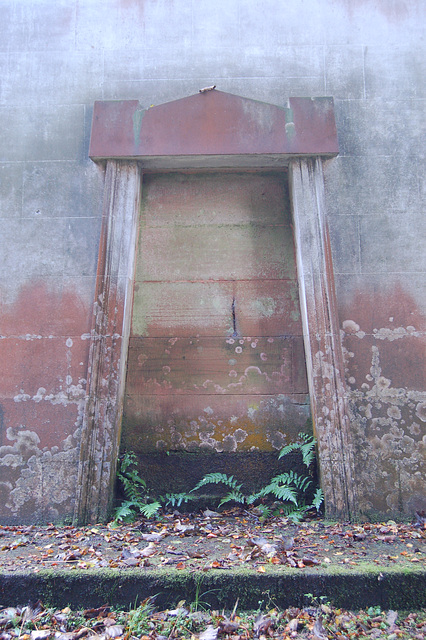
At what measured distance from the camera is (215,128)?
5359 mm

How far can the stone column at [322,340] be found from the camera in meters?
4.71

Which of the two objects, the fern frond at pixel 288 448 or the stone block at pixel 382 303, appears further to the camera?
the stone block at pixel 382 303

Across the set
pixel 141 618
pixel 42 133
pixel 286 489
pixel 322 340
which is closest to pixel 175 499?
pixel 286 489

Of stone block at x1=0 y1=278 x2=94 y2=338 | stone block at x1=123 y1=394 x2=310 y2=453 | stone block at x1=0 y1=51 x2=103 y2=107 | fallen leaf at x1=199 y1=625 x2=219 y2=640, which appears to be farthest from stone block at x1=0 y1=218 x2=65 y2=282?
fallen leaf at x1=199 y1=625 x2=219 y2=640

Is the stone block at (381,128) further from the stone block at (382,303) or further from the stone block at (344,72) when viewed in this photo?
the stone block at (382,303)

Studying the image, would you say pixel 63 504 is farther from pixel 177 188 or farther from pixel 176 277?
pixel 177 188

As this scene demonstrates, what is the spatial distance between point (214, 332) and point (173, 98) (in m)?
2.82

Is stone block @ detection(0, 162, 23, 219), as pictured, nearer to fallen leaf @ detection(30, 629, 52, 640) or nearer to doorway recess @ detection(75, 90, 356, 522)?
doorway recess @ detection(75, 90, 356, 522)

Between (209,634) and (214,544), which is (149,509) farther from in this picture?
(209,634)

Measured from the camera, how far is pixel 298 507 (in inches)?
189

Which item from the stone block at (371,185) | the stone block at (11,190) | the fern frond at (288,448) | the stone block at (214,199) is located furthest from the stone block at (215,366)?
the stone block at (11,190)

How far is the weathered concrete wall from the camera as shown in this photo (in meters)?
4.93

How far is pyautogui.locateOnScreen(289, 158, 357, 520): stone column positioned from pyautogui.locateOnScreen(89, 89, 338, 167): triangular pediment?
12.1 inches

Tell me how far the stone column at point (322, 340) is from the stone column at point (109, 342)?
1947 mm
